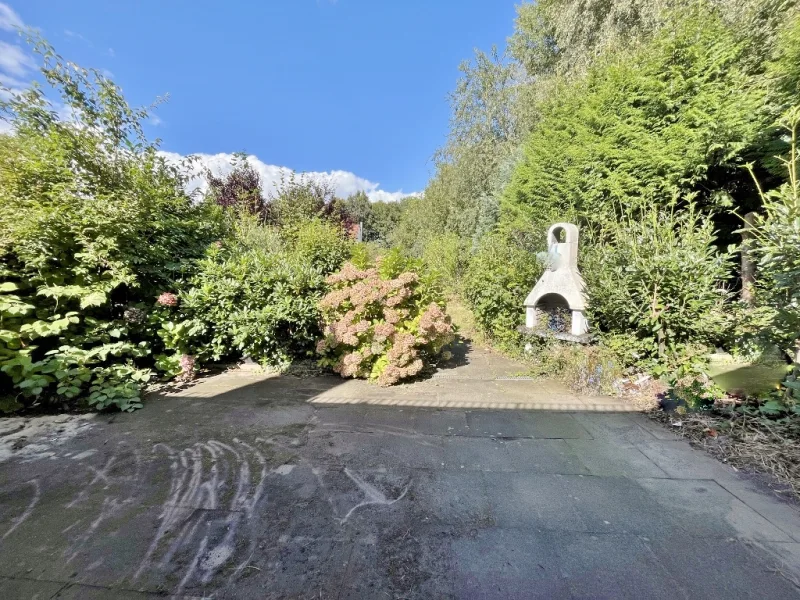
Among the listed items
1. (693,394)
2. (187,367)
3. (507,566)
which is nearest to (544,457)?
(507,566)

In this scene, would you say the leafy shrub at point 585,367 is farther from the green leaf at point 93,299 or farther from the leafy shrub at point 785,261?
the green leaf at point 93,299

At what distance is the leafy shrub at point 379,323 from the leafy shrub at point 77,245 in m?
2.14

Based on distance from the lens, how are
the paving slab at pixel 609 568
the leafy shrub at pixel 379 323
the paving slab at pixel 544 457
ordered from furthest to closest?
the leafy shrub at pixel 379 323 < the paving slab at pixel 544 457 < the paving slab at pixel 609 568

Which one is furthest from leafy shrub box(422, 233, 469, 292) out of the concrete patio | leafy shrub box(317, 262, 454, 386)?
the concrete patio

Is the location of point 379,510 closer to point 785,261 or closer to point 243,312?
point 243,312

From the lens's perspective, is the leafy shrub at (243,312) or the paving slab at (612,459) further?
the leafy shrub at (243,312)

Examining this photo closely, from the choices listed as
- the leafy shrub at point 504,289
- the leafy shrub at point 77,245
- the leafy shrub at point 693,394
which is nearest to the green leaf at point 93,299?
the leafy shrub at point 77,245

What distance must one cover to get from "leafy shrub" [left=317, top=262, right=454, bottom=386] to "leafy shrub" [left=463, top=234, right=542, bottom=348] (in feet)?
6.05

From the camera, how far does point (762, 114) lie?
489 centimetres

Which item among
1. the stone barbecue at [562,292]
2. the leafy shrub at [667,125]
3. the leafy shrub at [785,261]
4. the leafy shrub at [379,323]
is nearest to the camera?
the leafy shrub at [785,261]

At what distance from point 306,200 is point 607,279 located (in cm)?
815

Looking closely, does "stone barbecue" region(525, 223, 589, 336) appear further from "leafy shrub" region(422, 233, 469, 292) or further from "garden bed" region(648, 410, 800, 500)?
"leafy shrub" region(422, 233, 469, 292)

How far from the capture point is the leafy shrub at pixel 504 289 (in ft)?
18.9

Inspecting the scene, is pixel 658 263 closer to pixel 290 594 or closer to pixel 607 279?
pixel 607 279
